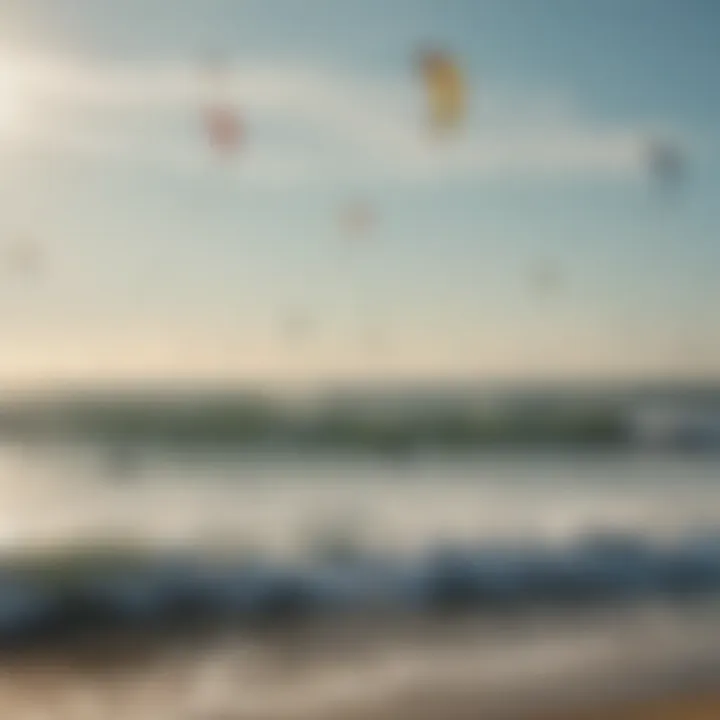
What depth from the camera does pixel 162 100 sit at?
149cm

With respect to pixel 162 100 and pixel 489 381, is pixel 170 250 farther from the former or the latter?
pixel 489 381

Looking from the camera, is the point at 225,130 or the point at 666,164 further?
the point at 666,164

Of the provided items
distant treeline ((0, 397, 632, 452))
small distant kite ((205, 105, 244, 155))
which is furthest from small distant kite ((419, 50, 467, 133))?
distant treeline ((0, 397, 632, 452))

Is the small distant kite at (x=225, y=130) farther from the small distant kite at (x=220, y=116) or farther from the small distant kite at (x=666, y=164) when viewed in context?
the small distant kite at (x=666, y=164)

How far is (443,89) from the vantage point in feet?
5.28

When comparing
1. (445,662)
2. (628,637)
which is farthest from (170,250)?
(628,637)

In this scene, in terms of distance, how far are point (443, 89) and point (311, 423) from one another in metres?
0.46

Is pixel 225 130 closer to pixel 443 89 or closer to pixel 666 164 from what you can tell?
pixel 443 89

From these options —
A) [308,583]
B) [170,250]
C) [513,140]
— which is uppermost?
[513,140]

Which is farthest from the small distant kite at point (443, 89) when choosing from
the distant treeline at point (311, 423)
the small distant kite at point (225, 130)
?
the distant treeline at point (311, 423)

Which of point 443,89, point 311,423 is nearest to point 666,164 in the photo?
point 443,89

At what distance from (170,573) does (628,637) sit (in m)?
0.62

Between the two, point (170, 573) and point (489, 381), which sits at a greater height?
point (489, 381)

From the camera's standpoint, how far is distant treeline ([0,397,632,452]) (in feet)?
4.97
